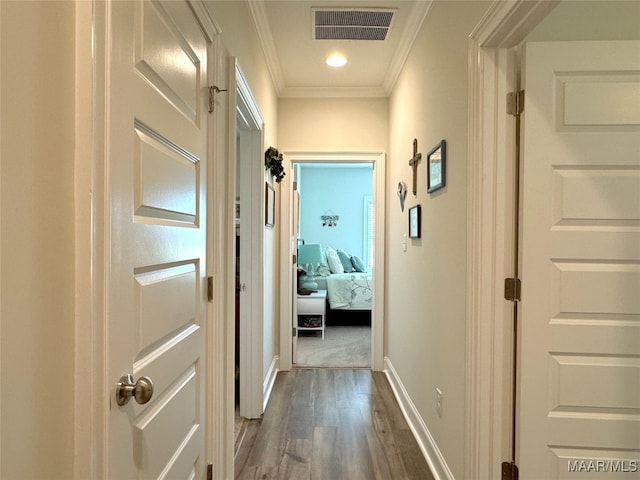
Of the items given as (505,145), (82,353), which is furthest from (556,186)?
(82,353)

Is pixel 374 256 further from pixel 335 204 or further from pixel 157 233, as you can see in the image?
pixel 335 204

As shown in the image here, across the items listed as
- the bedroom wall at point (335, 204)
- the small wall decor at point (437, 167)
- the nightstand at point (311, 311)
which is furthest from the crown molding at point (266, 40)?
the bedroom wall at point (335, 204)

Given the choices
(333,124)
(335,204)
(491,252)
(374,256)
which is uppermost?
(333,124)

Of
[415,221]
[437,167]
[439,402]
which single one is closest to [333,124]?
[415,221]

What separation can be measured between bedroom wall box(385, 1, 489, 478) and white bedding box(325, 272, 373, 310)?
2.04 m

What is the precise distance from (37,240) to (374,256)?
9.97 ft

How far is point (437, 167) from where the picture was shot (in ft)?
6.46

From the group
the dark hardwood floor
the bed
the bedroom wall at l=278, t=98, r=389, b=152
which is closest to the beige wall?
the dark hardwood floor

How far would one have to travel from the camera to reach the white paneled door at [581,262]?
1338mm

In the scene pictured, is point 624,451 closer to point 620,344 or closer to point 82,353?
point 620,344

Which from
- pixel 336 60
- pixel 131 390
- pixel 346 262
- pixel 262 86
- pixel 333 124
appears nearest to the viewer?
pixel 131 390

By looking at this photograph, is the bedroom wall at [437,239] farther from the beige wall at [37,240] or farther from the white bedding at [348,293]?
the white bedding at [348,293]

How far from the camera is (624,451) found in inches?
53.8

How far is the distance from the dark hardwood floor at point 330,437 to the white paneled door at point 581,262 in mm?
869
